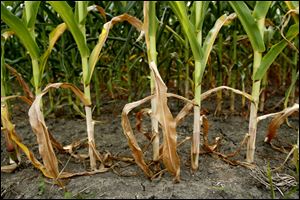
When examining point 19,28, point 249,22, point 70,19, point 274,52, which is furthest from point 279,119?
point 19,28

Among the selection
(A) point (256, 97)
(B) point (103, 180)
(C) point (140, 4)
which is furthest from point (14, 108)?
(A) point (256, 97)

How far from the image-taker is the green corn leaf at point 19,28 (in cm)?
97

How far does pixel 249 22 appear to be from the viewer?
104 centimetres

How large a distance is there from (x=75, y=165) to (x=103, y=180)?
0.19m

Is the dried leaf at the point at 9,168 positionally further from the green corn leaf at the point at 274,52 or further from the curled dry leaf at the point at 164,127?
the green corn leaf at the point at 274,52

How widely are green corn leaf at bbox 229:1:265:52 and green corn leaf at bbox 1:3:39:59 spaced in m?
0.60

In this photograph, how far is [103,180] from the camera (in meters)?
1.11

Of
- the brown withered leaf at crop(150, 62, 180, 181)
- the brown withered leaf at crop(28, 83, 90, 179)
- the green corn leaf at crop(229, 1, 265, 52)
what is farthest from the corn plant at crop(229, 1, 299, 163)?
the brown withered leaf at crop(28, 83, 90, 179)

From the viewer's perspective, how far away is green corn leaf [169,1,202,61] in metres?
0.96

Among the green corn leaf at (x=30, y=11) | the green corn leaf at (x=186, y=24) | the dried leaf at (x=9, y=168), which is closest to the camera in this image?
the green corn leaf at (x=186, y=24)

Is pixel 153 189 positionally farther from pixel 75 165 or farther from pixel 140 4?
pixel 140 4

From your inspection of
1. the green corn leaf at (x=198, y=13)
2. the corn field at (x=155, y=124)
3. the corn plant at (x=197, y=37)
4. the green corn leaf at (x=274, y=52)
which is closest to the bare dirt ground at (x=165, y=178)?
the corn field at (x=155, y=124)

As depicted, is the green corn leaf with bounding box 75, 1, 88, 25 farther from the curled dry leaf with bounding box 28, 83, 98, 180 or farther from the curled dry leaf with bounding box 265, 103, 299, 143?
the curled dry leaf with bounding box 265, 103, 299, 143

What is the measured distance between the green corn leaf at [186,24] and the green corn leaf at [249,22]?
0.46 ft
